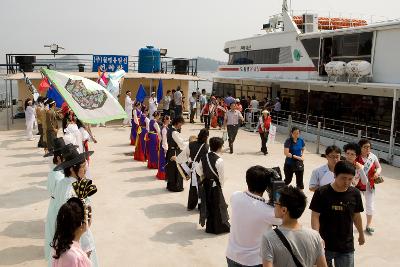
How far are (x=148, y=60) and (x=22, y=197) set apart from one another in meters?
16.8

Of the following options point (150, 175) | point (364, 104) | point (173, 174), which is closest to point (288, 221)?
point (173, 174)

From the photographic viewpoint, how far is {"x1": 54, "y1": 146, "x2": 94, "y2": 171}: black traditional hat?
14.4ft

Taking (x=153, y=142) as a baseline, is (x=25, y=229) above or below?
below

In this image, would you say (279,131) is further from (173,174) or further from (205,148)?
(205,148)

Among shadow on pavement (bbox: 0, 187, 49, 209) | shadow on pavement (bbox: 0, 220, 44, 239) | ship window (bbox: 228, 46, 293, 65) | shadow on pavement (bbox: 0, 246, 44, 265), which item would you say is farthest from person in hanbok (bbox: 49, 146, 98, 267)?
ship window (bbox: 228, 46, 293, 65)

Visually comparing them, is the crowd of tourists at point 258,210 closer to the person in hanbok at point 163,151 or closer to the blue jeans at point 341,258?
the blue jeans at point 341,258

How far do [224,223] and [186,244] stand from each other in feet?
2.45

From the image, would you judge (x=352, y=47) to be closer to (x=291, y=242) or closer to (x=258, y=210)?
(x=258, y=210)

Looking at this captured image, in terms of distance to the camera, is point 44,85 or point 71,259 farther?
point 44,85

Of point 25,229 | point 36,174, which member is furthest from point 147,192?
point 36,174

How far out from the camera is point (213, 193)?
6336mm

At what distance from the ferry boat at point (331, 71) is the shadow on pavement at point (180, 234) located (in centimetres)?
862

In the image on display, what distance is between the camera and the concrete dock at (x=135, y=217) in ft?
18.9

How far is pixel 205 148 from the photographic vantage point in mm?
6855
